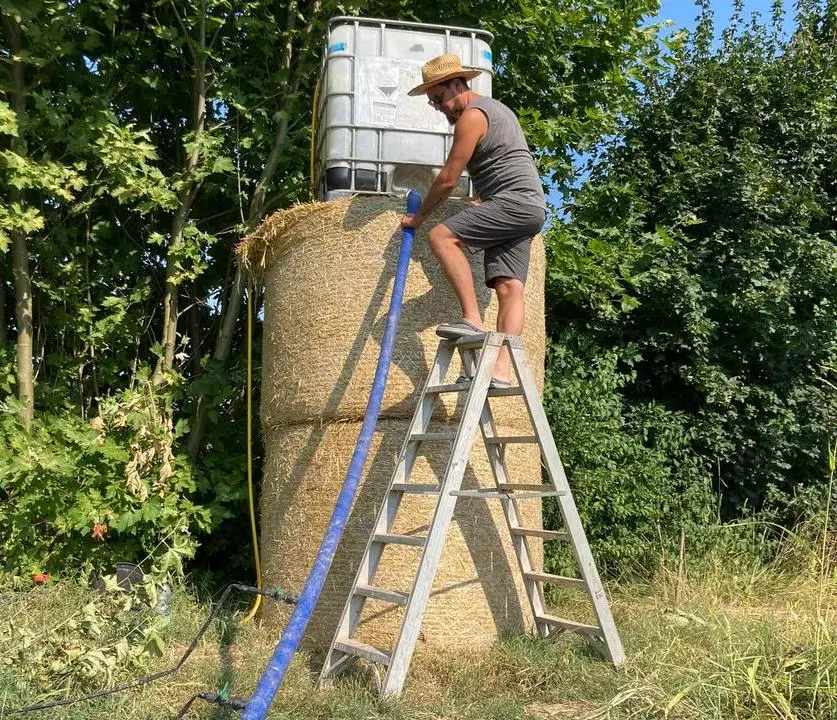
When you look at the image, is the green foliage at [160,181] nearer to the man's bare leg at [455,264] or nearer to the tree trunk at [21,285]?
the tree trunk at [21,285]

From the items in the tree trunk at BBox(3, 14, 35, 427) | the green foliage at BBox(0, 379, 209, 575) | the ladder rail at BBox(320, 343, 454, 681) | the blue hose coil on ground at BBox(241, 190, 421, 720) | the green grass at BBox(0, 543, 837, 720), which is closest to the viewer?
the blue hose coil on ground at BBox(241, 190, 421, 720)

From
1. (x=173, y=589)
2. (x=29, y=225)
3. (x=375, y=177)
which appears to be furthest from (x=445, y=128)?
(x=173, y=589)

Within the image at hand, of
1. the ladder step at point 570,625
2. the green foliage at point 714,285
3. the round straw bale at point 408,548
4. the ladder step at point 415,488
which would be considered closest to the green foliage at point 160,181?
the green foliage at point 714,285

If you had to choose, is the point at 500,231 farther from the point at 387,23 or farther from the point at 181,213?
the point at 181,213

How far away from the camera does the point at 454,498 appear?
132 inches

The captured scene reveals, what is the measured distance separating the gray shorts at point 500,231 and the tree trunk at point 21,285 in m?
3.14

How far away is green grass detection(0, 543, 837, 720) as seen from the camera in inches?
114

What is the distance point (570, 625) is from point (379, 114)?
2653 mm

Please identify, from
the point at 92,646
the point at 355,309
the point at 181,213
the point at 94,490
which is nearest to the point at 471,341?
the point at 355,309

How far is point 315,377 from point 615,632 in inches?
70.4

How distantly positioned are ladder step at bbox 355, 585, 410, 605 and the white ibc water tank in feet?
6.33

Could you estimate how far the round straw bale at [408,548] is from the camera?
382 centimetres

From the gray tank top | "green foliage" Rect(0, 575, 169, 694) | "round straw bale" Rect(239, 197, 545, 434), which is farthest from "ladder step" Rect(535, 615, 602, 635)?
the gray tank top

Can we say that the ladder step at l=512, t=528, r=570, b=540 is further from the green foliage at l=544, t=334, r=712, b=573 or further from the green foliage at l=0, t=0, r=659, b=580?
the green foliage at l=0, t=0, r=659, b=580
